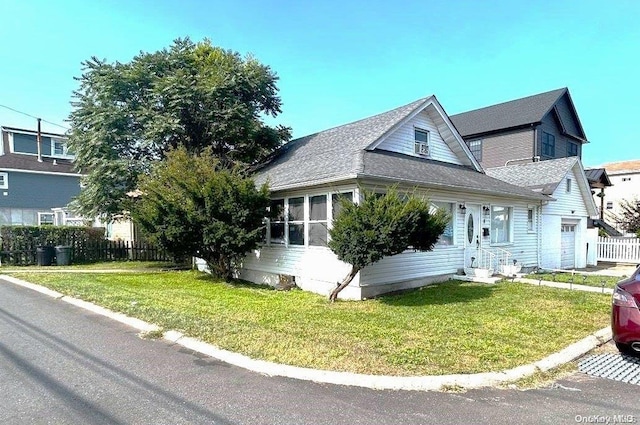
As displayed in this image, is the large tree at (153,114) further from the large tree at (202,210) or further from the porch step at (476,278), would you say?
the porch step at (476,278)

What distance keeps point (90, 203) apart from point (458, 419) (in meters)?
15.8

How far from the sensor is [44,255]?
16906 millimetres

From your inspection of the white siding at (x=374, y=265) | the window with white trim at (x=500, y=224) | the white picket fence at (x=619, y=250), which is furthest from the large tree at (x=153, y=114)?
the white picket fence at (x=619, y=250)

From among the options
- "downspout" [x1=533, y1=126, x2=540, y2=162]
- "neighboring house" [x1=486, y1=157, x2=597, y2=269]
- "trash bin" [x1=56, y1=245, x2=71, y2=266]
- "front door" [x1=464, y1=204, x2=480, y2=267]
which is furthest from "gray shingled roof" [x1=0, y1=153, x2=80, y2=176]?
"downspout" [x1=533, y1=126, x2=540, y2=162]

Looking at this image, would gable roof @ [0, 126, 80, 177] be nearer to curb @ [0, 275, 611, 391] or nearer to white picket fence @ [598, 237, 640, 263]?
curb @ [0, 275, 611, 391]

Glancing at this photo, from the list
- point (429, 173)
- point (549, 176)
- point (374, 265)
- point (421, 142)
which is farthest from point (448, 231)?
point (549, 176)

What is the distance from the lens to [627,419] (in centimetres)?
363

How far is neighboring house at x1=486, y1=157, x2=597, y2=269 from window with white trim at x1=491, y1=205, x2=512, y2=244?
2.58m

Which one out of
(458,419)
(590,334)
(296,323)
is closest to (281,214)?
(296,323)

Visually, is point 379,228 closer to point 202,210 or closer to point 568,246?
point 202,210

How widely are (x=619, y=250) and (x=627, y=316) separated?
18.5 metres

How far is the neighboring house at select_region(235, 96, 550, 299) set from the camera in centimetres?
1038

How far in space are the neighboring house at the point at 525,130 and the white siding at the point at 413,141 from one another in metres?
16.2

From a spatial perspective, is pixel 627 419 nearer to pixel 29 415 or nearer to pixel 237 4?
pixel 29 415
